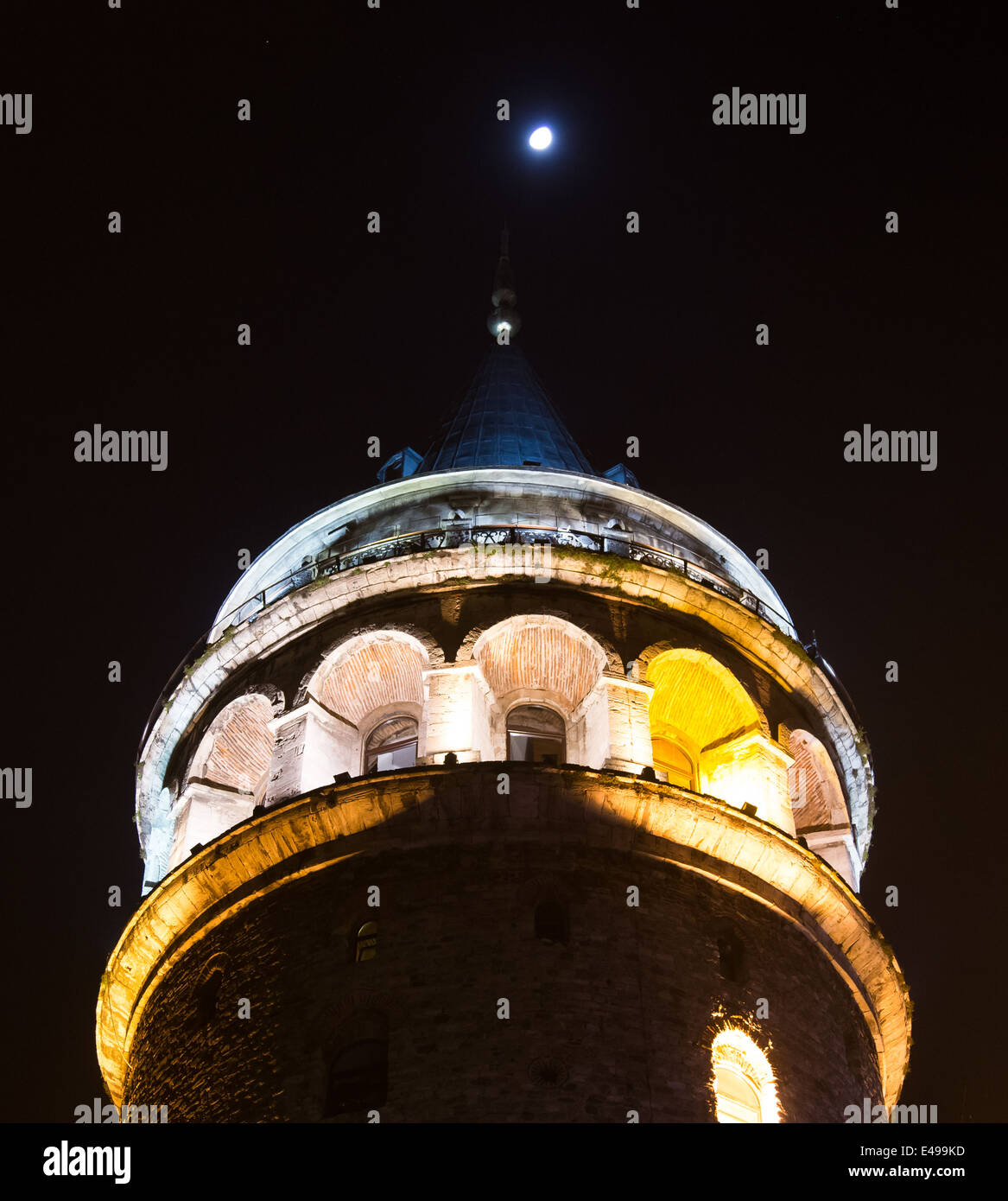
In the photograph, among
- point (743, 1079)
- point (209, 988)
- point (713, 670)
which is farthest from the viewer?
point (713, 670)

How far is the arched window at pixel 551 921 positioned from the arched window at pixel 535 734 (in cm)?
449

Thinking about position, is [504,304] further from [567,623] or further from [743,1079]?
[743,1079]

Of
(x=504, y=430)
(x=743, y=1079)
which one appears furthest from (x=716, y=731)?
(x=504, y=430)

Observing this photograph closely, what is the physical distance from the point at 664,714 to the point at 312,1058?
9.63 metres

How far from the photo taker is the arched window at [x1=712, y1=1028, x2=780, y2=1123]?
23.7m

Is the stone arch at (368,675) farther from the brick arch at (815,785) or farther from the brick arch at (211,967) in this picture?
the brick arch at (815,785)

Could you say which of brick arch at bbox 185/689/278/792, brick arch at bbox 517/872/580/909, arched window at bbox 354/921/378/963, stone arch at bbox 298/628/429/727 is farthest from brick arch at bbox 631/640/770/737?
arched window at bbox 354/921/378/963

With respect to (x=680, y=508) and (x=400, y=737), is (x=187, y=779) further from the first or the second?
(x=680, y=508)

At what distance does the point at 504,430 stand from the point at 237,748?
34.6ft

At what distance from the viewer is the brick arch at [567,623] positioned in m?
28.8

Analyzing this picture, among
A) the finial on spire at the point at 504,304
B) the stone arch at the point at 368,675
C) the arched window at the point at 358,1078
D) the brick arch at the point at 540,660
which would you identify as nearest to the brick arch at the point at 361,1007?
the arched window at the point at 358,1078

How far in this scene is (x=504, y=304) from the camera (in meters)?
48.6

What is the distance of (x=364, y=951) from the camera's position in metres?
24.6

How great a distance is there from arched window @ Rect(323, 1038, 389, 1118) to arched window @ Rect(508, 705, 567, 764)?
686 centimetres
